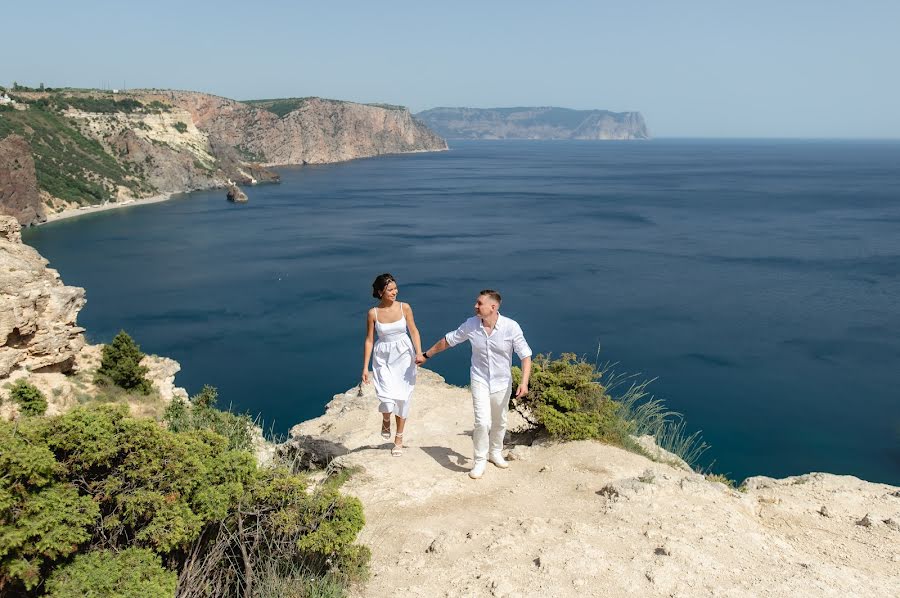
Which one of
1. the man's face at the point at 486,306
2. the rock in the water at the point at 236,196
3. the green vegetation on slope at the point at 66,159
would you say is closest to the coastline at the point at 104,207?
the green vegetation on slope at the point at 66,159

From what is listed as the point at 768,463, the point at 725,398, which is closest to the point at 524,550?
the point at 768,463

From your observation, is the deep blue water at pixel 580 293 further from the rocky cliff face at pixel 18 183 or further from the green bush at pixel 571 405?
the green bush at pixel 571 405

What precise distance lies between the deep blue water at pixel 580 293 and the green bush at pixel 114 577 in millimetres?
19112

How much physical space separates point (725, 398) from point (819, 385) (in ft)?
14.2

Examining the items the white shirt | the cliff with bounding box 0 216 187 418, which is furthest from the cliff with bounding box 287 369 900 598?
the cliff with bounding box 0 216 187 418

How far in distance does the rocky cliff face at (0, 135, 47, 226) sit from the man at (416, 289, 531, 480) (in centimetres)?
6411

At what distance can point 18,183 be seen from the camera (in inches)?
2409

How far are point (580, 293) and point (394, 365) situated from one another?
109ft

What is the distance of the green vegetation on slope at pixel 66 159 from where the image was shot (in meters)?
74.4

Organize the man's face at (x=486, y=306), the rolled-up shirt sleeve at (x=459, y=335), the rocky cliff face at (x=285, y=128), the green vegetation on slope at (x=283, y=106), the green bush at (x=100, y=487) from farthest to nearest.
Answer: the green vegetation on slope at (x=283, y=106)
the rocky cliff face at (x=285, y=128)
the rolled-up shirt sleeve at (x=459, y=335)
the man's face at (x=486, y=306)
the green bush at (x=100, y=487)

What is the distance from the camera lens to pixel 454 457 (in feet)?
28.9

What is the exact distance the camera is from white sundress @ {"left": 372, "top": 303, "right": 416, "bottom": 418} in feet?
26.2

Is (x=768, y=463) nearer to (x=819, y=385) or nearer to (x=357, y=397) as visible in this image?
(x=819, y=385)

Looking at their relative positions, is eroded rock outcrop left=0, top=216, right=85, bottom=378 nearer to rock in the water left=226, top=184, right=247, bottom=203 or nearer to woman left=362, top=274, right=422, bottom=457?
woman left=362, top=274, right=422, bottom=457
